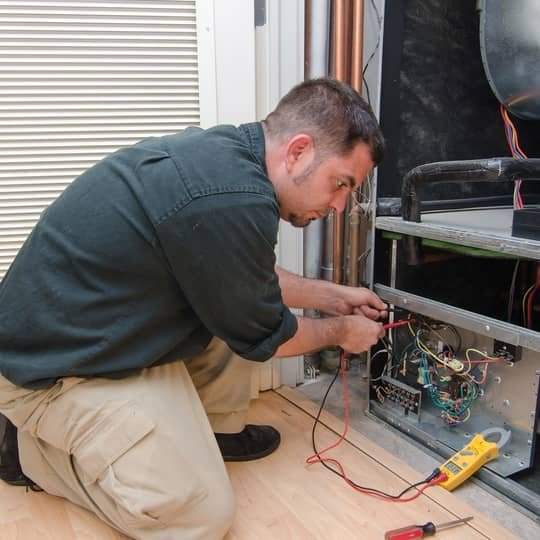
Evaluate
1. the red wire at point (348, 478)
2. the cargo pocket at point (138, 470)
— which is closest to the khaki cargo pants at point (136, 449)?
the cargo pocket at point (138, 470)

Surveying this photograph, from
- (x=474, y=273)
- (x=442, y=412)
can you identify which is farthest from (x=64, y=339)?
(x=474, y=273)

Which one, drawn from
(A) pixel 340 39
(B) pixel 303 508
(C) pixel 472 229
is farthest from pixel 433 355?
(A) pixel 340 39

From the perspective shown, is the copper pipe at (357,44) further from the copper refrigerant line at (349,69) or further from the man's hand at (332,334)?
the man's hand at (332,334)

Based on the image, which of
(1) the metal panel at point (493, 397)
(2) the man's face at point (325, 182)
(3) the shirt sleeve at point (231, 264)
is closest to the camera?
(3) the shirt sleeve at point (231, 264)

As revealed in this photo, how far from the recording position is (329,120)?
1006 mm

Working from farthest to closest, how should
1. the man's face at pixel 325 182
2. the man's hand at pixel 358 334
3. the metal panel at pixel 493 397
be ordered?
the man's hand at pixel 358 334 → the metal panel at pixel 493 397 → the man's face at pixel 325 182

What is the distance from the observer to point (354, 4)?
1.61 m

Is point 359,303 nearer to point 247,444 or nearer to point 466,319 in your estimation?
point 466,319

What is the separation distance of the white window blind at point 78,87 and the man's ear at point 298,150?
52 cm

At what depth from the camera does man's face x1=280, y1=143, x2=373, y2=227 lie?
1.03m

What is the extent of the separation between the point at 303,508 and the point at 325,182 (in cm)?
69

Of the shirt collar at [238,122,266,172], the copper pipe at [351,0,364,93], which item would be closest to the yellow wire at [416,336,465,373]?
the shirt collar at [238,122,266,172]

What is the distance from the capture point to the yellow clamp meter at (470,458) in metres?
1.20

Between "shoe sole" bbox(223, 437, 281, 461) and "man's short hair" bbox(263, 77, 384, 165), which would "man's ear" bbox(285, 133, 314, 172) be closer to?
"man's short hair" bbox(263, 77, 384, 165)
